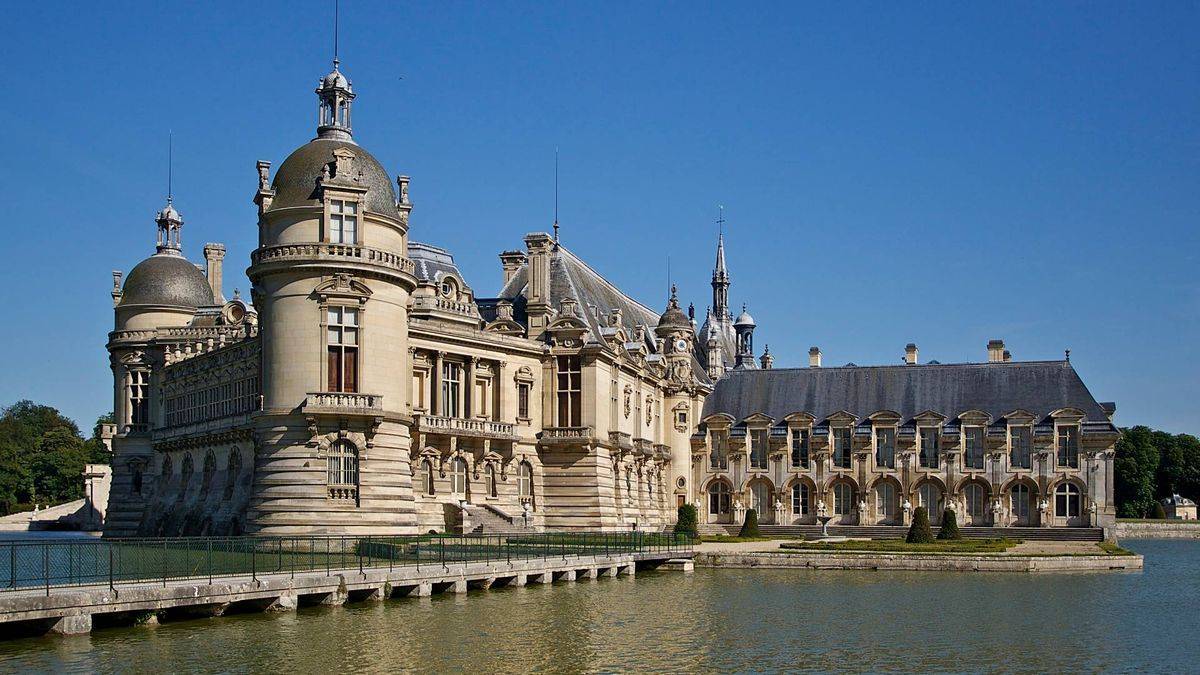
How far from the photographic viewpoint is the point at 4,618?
1121 inches

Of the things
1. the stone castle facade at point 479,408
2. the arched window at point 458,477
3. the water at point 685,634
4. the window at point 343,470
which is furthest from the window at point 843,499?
the window at point 343,470

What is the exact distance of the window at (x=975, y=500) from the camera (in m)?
82.2

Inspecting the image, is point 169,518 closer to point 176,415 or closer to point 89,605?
point 176,415

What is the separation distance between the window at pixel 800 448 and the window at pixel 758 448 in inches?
72.5

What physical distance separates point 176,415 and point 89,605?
40.5 m

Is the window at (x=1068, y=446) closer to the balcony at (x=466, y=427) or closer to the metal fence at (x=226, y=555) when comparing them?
the balcony at (x=466, y=427)

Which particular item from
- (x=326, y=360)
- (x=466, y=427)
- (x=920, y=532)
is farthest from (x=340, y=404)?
(x=920, y=532)

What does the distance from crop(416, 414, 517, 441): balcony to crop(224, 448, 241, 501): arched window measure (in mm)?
7627

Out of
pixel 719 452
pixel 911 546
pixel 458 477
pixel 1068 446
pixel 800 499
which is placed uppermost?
pixel 1068 446

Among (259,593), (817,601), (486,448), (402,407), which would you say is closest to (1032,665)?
(817,601)

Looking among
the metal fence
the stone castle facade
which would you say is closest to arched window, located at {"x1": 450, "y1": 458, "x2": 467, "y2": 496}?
the stone castle facade

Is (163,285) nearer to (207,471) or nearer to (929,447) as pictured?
(207,471)

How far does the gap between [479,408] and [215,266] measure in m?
26.2

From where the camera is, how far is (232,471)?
58906 millimetres
